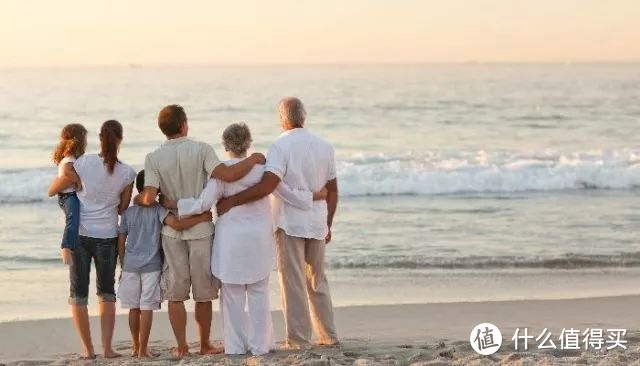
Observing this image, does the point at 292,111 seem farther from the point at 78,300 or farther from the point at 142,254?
the point at 78,300

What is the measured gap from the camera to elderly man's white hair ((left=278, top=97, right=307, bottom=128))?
22.1ft

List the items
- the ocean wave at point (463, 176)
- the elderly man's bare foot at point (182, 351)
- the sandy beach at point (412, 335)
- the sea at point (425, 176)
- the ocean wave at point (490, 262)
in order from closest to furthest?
1. the sandy beach at point (412, 335)
2. the elderly man's bare foot at point (182, 351)
3. the sea at point (425, 176)
4. the ocean wave at point (490, 262)
5. the ocean wave at point (463, 176)

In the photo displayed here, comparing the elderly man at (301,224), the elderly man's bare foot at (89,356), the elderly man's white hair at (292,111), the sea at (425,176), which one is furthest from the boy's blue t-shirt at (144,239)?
the sea at (425,176)

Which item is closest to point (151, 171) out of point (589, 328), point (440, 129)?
point (589, 328)

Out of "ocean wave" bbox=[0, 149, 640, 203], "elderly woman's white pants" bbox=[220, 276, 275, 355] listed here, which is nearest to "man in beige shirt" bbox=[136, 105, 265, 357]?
"elderly woman's white pants" bbox=[220, 276, 275, 355]

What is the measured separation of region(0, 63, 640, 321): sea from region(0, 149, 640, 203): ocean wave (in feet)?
0.16

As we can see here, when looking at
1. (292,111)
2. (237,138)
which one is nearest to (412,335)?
(292,111)

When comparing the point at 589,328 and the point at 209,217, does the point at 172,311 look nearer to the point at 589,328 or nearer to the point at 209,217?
the point at 209,217

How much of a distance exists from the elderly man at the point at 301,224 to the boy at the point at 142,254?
39cm

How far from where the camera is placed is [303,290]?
270 inches

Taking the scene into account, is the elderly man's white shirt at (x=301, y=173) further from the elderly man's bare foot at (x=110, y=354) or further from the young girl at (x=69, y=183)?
the elderly man's bare foot at (x=110, y=354)

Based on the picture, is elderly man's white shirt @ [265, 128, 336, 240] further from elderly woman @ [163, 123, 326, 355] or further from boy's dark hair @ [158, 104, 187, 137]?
boy's dark hair @ [158, 104, 187, 137]

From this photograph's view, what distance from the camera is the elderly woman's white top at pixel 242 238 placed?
6.54 metres

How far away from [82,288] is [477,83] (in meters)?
47.8
